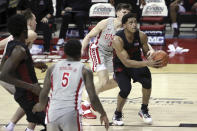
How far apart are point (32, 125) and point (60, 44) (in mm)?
8075

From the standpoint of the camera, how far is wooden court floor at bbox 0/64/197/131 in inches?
284

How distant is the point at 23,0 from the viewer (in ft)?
44.9

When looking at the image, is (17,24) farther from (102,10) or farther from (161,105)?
(102,10)

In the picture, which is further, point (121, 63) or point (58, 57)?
point (58, 57)

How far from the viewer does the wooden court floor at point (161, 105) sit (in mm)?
7207

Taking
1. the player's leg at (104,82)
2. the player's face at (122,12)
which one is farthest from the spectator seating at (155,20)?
the player's face at (122,12)

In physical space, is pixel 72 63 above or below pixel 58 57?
above

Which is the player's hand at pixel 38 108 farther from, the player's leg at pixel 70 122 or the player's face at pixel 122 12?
the player's face at pixel 122 12

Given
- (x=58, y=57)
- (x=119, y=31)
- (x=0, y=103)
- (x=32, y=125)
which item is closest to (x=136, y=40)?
(x=119, y=31)

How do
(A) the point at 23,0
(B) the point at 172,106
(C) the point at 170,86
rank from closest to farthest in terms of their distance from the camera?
(B) the point at 172,106
(C) the point at 170,86
(A) the point at 23,0

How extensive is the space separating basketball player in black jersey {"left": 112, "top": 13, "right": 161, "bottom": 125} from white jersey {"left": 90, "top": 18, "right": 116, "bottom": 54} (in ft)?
1.78

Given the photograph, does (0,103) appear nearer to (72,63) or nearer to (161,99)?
(161,99)

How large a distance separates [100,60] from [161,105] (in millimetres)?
1288

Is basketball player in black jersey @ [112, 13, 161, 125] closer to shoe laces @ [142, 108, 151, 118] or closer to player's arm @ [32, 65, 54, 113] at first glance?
shoe laces @ [142, 108, 151, 118]
